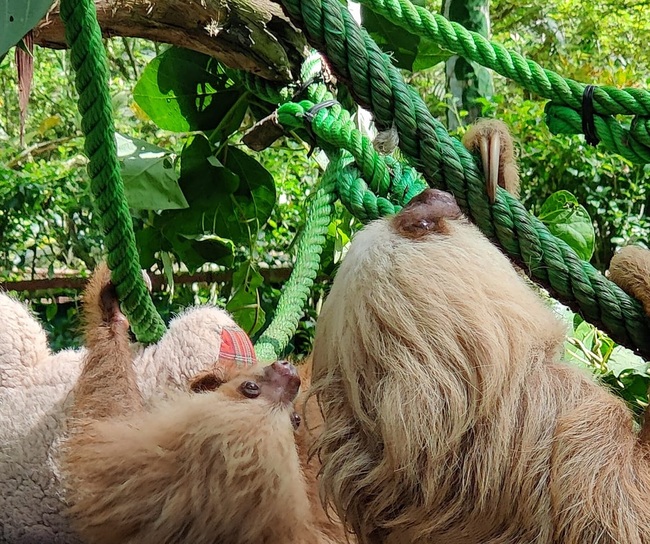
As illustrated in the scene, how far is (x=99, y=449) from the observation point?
1.26 metres

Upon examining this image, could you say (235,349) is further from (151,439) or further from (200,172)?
(200,172)

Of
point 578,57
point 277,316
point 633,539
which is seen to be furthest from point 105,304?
point 578,57

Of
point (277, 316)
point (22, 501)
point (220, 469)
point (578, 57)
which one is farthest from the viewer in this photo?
point (578, 57)

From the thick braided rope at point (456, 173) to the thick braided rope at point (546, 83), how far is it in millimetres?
250

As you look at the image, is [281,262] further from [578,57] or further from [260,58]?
[578,57]

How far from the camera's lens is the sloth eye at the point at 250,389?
1.27m

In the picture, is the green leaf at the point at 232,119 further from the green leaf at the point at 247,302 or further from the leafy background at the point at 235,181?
the green leaf at the point at 247,302

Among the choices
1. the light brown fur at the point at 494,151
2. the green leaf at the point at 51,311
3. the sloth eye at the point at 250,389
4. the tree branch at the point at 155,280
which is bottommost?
the green leaf at the point at 51,311

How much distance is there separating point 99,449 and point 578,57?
6567mm

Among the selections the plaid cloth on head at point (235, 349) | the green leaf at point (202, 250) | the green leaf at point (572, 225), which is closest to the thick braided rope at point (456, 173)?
the plaid cloth on head at point (235, 349)

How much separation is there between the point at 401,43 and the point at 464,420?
1322 millimetres

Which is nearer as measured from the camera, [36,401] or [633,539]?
[633,539]

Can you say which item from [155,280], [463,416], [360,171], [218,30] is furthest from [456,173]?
[155,280]

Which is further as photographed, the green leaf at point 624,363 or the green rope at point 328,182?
the green leaf at point 624,363
